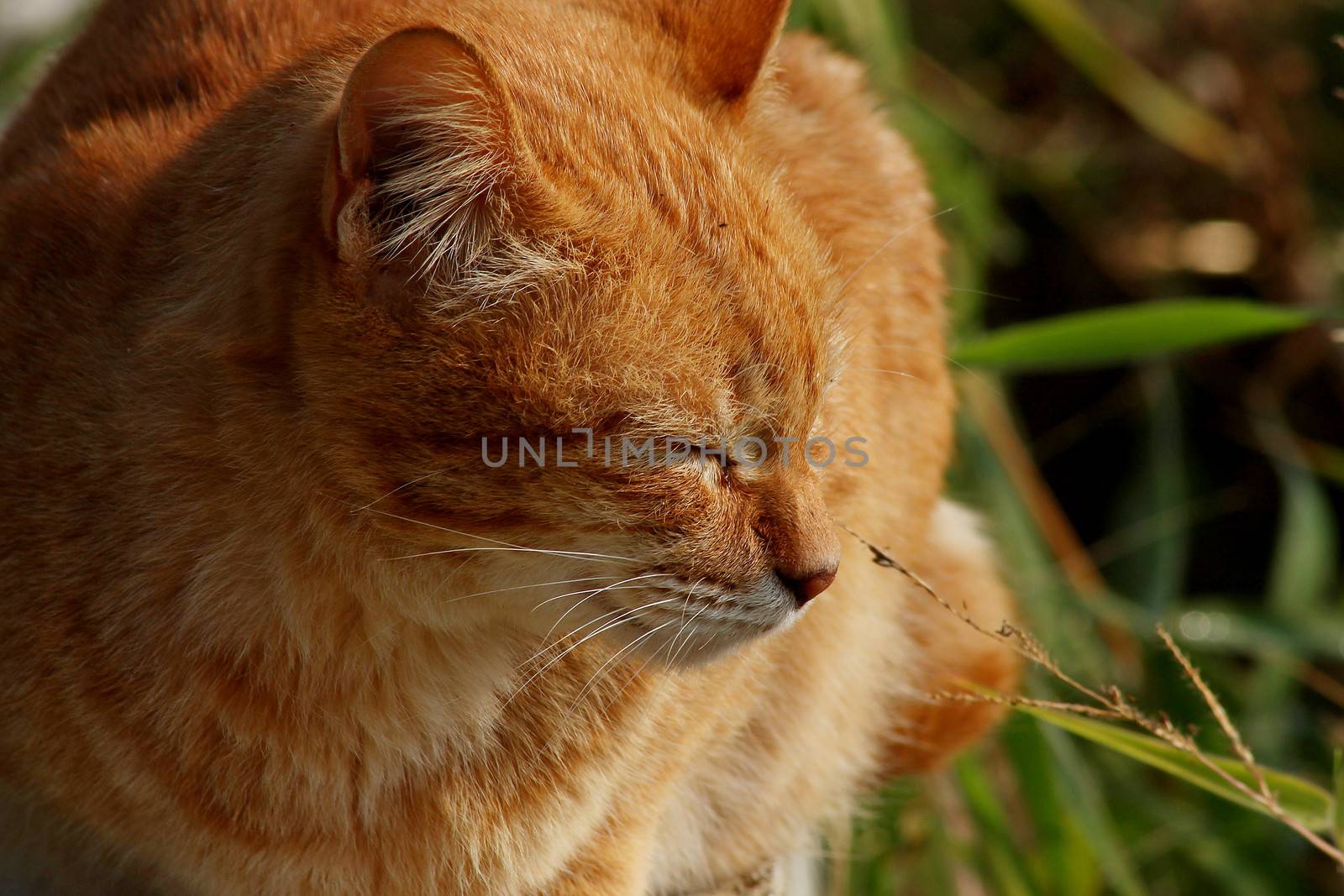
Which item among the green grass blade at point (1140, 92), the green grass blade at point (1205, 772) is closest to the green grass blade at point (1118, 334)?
the green grass blade at point (1205, 772)

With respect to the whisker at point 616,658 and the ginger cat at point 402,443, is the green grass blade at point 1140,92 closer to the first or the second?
the ginger cat at point 402,443

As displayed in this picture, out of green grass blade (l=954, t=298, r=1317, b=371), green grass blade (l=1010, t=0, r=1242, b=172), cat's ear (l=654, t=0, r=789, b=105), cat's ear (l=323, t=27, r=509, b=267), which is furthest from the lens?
green grass blade (l=1010, t=0, r=1242, b=172)

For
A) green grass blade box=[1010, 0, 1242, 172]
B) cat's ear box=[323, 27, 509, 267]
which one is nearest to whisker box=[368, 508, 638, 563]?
cat's ear box=[323, 27, 509, 267]

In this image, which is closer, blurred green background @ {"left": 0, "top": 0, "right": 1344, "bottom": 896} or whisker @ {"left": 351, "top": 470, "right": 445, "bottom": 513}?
whisker @ {"left": 351, "top": 470, "right": 445, "bottom": 513}

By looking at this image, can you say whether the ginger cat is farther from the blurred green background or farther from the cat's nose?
the blurred green background

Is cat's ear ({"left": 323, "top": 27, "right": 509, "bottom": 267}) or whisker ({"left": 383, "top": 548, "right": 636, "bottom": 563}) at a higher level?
cat's ear ({"left": 323, "top": 27, "right": 509, "bottom": 267})

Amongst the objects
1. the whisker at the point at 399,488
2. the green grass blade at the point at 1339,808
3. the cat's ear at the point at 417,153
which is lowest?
the green grass blade at the point at 1339,808

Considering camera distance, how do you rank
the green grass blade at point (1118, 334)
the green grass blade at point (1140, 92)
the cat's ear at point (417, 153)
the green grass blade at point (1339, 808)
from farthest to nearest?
the green grass blade at point (1140, 92) < the green grass blade at point (1118, 334) < the green grass blade at point (1339, 808) < the cat's ear at point (417, 153)

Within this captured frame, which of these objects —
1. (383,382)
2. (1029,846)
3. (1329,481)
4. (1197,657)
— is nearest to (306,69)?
(383,382)
